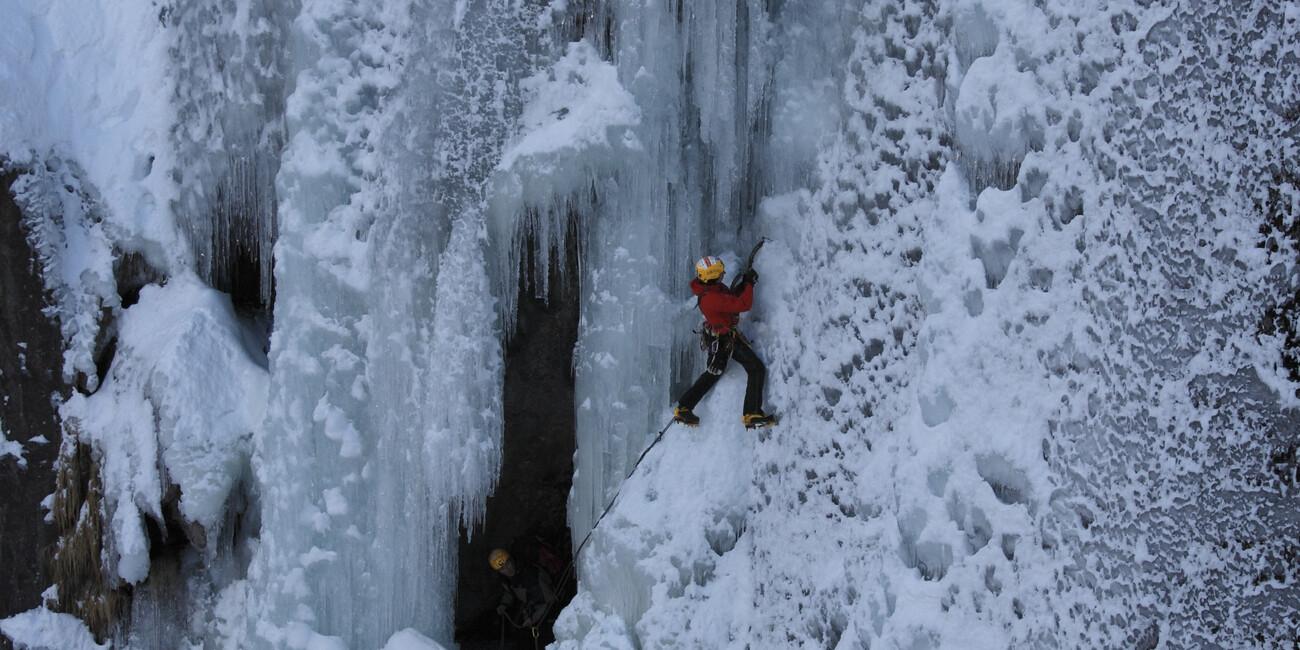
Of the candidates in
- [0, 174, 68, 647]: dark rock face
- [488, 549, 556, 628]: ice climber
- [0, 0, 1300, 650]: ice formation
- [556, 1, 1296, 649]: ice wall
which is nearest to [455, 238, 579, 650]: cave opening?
[488, 549, 556, 628]: ice climber

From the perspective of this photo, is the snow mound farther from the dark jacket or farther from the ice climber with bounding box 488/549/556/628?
the dark jacket

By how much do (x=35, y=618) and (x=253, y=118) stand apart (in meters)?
3.16

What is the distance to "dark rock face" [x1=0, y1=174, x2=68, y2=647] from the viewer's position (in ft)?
16.6

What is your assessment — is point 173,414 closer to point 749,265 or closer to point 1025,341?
point 749,265

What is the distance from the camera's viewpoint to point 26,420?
5.15m

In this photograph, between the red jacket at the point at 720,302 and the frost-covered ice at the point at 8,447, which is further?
the frost-covered ice at the point at 8,447

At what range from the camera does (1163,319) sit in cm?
289

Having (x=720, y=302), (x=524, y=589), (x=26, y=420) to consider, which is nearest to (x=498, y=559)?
(x=524, y=589)

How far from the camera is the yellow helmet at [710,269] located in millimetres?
4215

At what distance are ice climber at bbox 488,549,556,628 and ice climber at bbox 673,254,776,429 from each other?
5.28 feet

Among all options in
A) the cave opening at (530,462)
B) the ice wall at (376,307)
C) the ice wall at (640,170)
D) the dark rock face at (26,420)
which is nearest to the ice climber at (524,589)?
the cave opening at (530,462)

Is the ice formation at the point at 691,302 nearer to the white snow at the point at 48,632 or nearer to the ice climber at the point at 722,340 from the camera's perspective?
the white snow at the point at 48,632

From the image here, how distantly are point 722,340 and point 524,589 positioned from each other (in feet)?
7.08

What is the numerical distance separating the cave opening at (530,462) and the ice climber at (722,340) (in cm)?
86
